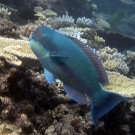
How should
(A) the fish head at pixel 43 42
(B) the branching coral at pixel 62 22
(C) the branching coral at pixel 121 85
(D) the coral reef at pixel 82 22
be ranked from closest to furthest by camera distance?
(A) the fish head at pixel 43 42 < (C) the branching coral at pixel 121 85 < (B) the branching coral at pixel 62 22 < (D) the coral reef at pixel 82 22

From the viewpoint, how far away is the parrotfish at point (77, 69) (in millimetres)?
1889

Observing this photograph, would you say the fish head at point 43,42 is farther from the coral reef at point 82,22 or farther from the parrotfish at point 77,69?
the coral reef at point 82,22

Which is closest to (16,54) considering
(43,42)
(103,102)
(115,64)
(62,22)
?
(43,42)

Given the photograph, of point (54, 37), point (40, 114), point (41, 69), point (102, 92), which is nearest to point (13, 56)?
point (41, 69)

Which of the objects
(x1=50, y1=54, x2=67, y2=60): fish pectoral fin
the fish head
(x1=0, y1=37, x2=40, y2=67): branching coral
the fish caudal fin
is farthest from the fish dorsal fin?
(x1=0, y1=37, x2=40, y2=67): branching coral

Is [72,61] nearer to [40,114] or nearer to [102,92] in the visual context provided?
[102,92]

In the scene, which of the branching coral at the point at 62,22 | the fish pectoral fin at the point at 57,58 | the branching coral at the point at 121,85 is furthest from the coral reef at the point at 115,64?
the fish pectoral fin at the point at 57,58

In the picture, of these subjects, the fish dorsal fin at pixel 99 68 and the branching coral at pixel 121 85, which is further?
the branching coral at pixel 121 85

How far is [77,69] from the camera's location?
1921 mm

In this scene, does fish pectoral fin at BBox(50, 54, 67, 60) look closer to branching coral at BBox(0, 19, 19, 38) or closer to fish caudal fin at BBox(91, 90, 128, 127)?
fish caudal fin at BBox(91, 90, 128, 127)

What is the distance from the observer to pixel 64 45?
198cm

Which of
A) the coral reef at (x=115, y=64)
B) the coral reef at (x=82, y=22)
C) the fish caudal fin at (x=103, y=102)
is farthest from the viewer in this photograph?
the coral reef at (x=82, y=22)

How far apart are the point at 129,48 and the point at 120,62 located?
407 cm

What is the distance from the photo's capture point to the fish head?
201 cm
